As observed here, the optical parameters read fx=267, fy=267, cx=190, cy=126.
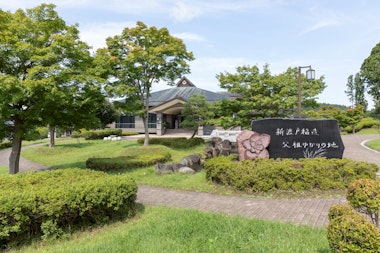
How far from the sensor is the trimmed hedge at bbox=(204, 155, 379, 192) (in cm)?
784

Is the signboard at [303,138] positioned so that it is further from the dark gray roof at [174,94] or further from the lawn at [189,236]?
the dark gray roof at [174,94]

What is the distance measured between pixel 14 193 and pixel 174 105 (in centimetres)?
2654

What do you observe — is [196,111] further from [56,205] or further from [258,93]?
[56,205]

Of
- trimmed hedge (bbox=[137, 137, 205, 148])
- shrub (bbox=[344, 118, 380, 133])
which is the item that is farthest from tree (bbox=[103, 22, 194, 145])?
shrub (bbox=[344, 118, 380, 133])

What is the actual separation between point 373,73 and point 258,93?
37.7 metres

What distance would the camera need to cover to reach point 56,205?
4.72 metres

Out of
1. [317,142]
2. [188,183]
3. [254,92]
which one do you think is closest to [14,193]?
[188,183]

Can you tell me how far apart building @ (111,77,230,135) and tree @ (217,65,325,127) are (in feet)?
43.4

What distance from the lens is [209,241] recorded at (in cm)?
429

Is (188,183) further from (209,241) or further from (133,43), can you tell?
(133,43)

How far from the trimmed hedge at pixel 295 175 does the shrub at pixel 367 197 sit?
450 centimetres

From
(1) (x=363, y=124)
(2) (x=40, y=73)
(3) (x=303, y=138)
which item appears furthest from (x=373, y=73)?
(2) (x=40, y=73)

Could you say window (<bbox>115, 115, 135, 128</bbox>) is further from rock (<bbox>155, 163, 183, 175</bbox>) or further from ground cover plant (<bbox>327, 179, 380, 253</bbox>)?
ground cover plant (<bbox>327, 179, 380, 253</bbox>)

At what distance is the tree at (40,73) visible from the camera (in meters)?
8.67
